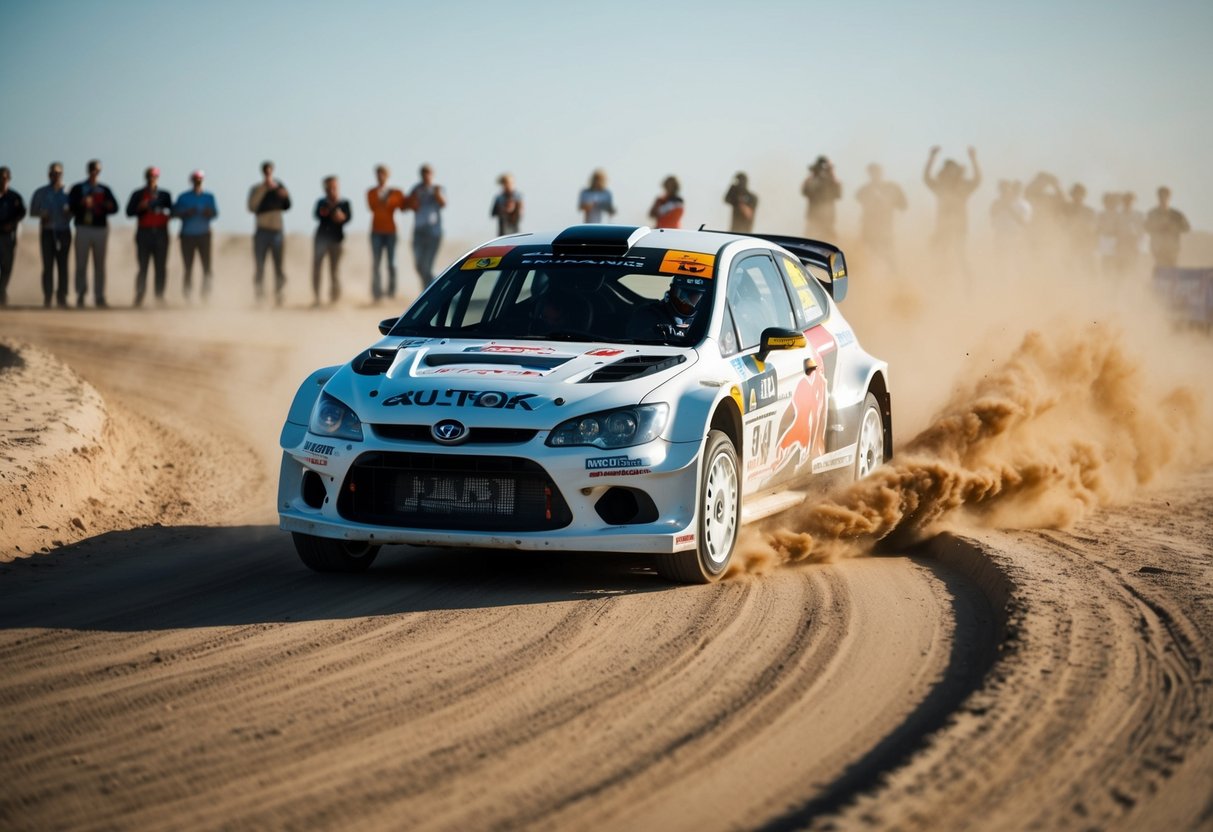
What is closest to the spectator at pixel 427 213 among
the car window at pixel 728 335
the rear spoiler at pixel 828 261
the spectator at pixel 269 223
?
the spectator at pixel 269 223

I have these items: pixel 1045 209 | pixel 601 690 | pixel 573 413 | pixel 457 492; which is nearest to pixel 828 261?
pixel 573 413

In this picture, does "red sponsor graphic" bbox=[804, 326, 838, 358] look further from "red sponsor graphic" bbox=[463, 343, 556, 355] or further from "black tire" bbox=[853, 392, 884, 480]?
"red sponsor graphic" bbox=[463, 343, 556, 355]

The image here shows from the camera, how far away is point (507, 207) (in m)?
25.1

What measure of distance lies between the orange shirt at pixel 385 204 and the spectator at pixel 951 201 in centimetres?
850

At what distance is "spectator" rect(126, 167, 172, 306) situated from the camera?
75.3 ft

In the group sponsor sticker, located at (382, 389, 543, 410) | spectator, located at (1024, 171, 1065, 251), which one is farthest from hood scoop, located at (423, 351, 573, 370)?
spectator, located at (1024, 171, 1065, 251)

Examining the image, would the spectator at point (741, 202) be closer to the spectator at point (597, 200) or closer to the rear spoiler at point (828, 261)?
the spectator at point (597, 200)

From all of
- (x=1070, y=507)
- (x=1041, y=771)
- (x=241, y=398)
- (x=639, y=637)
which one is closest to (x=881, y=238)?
(x=241, y=398)

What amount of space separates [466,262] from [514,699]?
402cm

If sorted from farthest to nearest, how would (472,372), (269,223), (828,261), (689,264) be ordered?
(269,223) < (828,261) < (689,264) < (472,372)

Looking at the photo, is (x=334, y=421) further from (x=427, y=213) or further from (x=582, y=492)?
(x=427, y=213)

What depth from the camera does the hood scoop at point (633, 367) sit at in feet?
25.0

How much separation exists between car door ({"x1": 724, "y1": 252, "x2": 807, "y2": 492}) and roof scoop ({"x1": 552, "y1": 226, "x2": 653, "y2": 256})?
0.63 meters

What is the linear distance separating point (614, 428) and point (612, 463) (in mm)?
186
